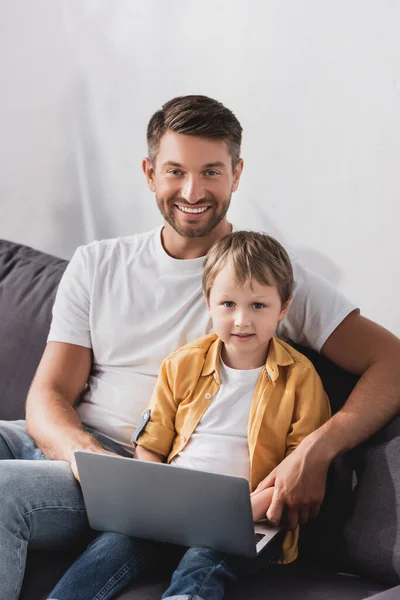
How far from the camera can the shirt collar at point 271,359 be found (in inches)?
69.9

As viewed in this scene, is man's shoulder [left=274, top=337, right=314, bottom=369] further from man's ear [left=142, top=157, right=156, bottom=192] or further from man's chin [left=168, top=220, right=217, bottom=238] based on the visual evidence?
man's ear [left=142, top=157, right=156, bottom=192]

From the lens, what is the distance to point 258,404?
1.76m

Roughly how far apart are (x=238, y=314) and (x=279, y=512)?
1.27ft

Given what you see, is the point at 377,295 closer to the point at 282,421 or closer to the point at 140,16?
the point at 282,421

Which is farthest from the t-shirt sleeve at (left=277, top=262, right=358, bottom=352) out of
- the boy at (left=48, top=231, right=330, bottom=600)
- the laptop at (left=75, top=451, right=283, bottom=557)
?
the laptop at (left=75, top=451, right=283, bottom=557)

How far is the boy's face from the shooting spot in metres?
1.72

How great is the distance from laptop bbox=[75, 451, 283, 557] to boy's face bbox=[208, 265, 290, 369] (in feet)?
1.18

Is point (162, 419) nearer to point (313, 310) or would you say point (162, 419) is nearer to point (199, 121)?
point (313, 310)

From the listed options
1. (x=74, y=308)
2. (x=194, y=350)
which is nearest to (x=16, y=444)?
(x=74, y=308)

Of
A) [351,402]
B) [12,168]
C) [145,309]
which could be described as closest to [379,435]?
[351,402]

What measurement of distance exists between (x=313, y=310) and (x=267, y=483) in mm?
425

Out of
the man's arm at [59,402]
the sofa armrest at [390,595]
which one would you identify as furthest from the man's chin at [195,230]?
the sofa armrest at [390,595]

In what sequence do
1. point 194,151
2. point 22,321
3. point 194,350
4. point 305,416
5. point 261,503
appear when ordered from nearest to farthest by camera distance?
1. point 261,503
2. point 305,416
3. point 194,350
4. point 194,151
5. point 22,321

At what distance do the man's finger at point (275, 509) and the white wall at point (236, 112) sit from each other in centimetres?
67
